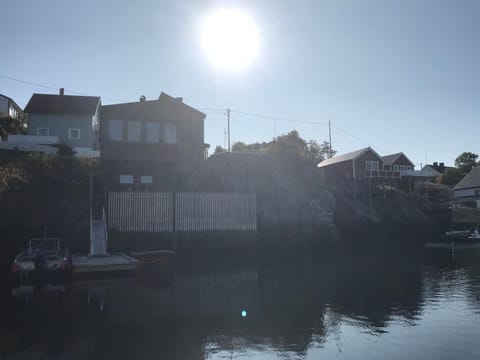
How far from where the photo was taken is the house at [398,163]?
63250mm

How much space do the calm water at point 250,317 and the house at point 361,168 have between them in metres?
32.5

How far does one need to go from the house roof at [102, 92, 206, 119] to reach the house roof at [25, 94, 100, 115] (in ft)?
33.2

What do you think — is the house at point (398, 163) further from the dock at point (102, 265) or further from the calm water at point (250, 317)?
the dock at point (102, 265)

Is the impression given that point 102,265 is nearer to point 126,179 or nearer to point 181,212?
point 181,212

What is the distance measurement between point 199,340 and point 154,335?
4.98 feet


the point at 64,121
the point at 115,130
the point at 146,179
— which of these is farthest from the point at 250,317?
the point at 64,121

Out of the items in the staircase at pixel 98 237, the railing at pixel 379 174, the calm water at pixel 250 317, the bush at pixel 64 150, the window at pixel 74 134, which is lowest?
the calm water at pixel 250 317

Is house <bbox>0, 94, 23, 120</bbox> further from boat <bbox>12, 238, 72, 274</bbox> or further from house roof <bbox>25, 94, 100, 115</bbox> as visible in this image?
boat <bbox>12, 238, 72, 274</bbox>

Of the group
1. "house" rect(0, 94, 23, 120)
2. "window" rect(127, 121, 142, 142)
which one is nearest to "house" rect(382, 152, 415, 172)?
"window" rect(127, 121, 142, 142)

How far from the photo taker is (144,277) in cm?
2247

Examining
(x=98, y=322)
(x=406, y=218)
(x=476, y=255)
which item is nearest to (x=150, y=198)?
(x=98, y=322)

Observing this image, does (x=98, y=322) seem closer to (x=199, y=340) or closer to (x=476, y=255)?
(x=199, y=340)

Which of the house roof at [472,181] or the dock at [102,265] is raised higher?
the house roof at [472,181]

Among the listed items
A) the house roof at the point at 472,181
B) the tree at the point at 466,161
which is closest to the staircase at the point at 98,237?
the house roof at the point at 472,181
